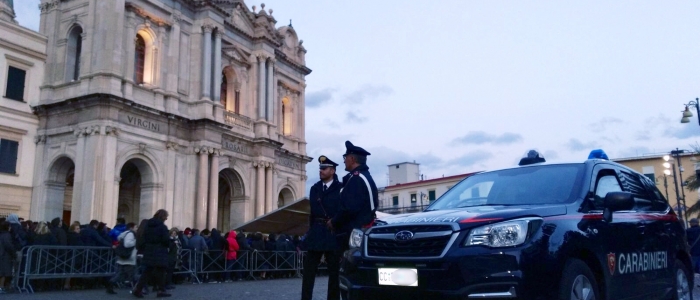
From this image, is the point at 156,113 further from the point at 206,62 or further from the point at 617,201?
the point at 617,201

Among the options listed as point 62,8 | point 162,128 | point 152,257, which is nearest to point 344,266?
point 152,257

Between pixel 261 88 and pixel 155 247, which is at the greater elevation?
pixel 261 88

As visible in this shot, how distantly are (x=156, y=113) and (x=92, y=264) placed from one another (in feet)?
41.1

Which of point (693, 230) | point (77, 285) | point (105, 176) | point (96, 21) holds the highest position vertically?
point (96, 21)

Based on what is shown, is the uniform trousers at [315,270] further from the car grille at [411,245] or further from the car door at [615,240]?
the car door at [615,240]

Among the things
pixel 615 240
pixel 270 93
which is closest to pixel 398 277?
pixel 615 240

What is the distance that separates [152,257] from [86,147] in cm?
1419

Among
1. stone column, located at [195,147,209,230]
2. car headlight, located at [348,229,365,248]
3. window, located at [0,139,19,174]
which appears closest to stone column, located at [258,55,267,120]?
stone column, located at [195,147,209,230]

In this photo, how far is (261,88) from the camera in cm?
3312

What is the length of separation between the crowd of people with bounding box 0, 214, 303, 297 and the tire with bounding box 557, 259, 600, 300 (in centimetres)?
523

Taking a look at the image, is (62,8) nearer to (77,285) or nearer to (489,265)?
(77,285)

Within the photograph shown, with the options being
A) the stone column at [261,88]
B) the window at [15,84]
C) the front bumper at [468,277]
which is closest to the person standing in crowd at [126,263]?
the front bumper at [468,277]

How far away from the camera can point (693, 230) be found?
545 inches

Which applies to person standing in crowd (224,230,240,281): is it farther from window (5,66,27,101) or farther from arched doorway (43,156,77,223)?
window (5,66,27,101)
